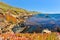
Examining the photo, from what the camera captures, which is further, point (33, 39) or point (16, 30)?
point (16, 30)

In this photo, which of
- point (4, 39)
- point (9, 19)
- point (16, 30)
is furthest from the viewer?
point (9, 19)

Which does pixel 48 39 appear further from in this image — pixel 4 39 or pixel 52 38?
pixel 4 39

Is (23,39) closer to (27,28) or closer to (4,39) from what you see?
(4,39)

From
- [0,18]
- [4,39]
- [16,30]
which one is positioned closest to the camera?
[4,39]

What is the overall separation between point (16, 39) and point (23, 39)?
441 millimetres

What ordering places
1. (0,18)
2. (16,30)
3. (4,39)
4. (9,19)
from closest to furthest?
(4,39) → (16,30) → (0,18) → (9,19)

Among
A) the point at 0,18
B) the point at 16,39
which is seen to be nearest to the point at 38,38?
the point at 16,39

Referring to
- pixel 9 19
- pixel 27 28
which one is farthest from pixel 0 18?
pixel 27 28

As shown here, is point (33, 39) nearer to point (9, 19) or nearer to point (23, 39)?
point (23, 39)

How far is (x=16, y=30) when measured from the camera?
2111 centimetres

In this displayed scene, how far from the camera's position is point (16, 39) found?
13.7 m

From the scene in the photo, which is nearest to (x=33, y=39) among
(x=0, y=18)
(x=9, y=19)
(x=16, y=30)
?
(x=16, y=30)

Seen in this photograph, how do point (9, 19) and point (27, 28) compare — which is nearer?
point (27, 28)

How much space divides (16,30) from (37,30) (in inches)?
82.5
